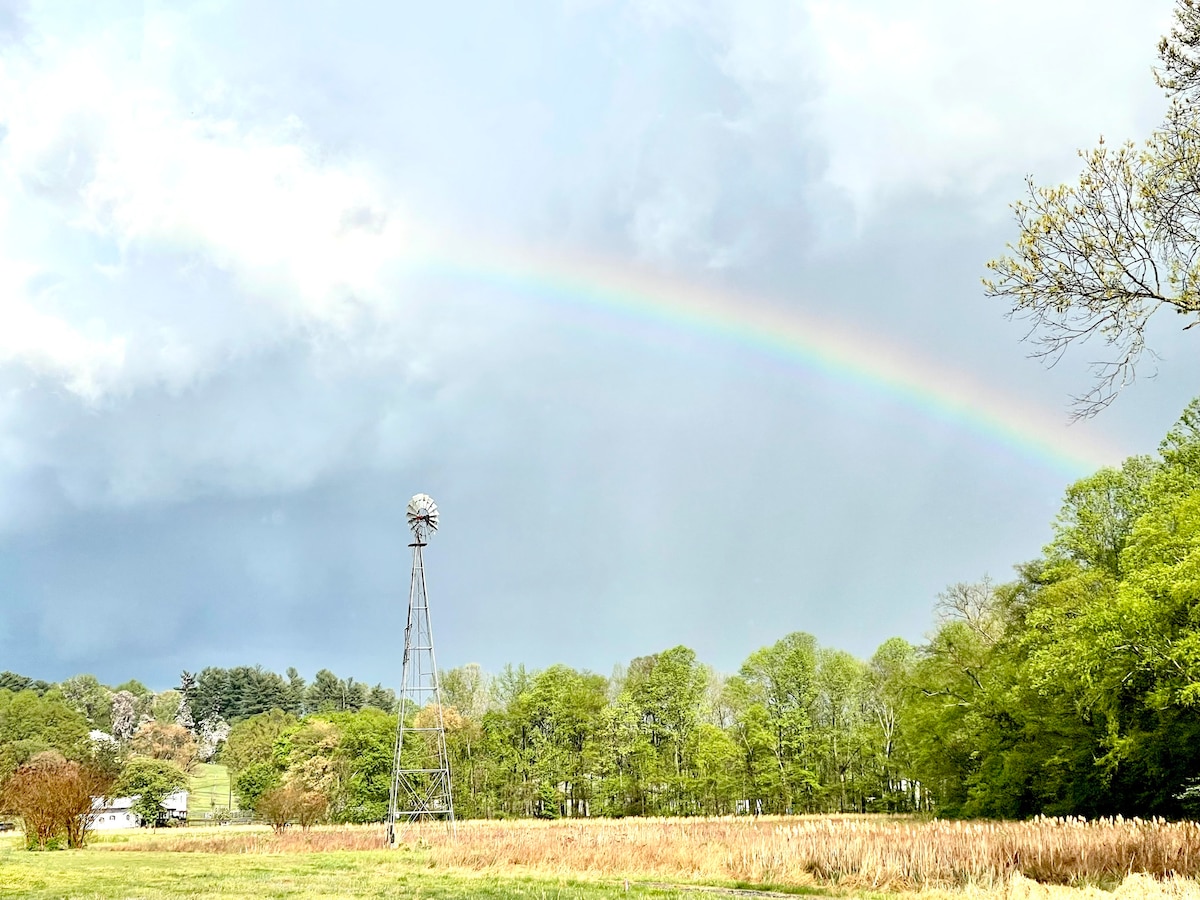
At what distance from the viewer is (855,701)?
73.8 meters

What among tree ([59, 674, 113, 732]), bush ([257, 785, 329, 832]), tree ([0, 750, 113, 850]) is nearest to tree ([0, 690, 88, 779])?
tree ([59, 674, 113, 732])

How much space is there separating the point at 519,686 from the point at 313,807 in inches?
1283

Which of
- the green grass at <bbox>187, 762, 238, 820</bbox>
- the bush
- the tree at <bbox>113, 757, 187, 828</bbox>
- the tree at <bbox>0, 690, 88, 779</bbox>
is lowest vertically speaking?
the green grass at <bbox>187, 762, 238, 820</bbox>

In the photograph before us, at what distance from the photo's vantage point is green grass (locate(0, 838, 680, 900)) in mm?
16125

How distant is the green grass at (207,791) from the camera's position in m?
102

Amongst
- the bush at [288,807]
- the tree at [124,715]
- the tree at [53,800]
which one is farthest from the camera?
the tree at [124,715]

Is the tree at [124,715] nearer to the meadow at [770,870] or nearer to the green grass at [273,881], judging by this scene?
the green grass at [273,881]

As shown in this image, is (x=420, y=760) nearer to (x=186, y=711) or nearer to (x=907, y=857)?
(x=907, y=857)

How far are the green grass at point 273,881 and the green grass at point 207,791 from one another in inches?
2930

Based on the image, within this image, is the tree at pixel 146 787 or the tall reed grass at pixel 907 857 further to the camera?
the tree at pixel 146 787

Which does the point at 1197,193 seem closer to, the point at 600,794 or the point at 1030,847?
the point at 1030,847

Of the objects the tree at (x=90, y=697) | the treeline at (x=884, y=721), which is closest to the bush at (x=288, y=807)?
the treeline at (x=884, y=721)

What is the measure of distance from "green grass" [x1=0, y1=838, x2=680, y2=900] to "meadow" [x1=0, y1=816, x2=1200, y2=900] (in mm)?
50

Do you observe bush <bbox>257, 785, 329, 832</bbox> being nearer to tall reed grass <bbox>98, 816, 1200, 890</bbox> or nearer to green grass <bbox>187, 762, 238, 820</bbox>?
tall reed grass <bbox>98, 816, 1200, 890</bbox>
